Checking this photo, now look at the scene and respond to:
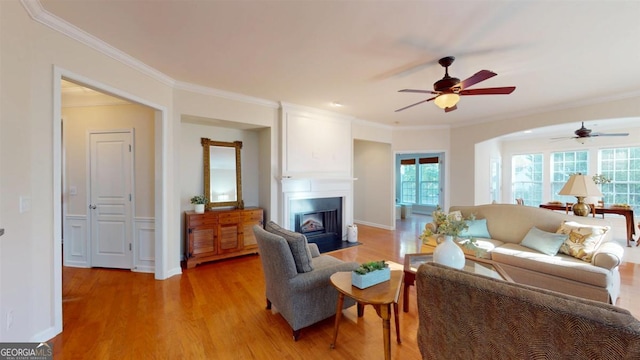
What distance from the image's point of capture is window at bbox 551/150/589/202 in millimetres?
6629

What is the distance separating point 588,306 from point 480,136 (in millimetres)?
5751

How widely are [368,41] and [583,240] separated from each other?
10.7ft

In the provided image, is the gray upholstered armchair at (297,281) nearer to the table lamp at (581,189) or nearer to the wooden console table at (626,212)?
the table lamp at (581,189)

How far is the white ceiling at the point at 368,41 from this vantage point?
199 centimetres

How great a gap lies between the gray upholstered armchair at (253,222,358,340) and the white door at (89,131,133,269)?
257 cm

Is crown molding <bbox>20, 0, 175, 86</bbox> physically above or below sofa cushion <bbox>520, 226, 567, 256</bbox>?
above

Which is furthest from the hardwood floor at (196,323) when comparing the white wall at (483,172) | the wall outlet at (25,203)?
the white wall at (483,172)

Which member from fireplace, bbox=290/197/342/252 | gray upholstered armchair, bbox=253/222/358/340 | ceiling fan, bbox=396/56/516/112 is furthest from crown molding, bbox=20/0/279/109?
ceiling fan, bbox=396/56/516/112

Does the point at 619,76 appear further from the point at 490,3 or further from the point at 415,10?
the point at 415,10

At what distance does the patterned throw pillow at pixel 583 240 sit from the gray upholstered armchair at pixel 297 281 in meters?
2.64

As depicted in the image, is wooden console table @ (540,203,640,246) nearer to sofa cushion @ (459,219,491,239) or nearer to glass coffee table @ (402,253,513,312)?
sofa cushion @ (459,219,491,239)

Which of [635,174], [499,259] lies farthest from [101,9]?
[635,174]

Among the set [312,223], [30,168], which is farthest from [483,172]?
[30,168]

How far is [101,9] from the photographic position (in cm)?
201
